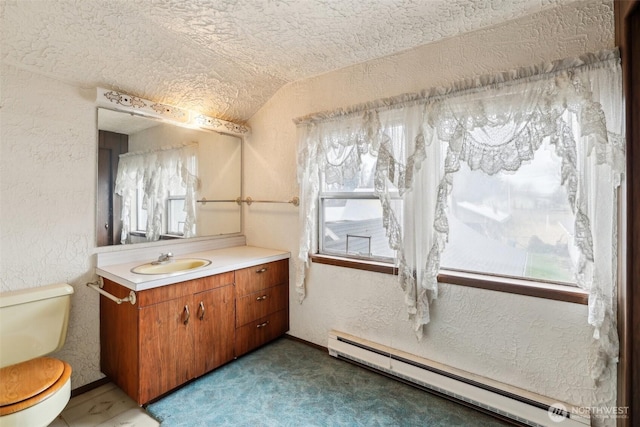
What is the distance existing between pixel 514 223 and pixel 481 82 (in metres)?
0.84

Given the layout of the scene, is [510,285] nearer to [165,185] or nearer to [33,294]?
[165,185]

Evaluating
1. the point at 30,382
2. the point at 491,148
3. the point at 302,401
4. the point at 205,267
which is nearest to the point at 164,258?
the point at 205,267

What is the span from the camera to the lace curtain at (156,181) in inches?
84.4

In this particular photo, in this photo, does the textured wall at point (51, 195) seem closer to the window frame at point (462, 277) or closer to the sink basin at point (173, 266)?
the sink basin at point (173, 266)

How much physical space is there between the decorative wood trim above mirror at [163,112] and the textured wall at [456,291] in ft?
1.28

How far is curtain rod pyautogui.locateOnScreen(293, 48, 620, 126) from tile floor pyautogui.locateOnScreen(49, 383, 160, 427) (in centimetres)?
231

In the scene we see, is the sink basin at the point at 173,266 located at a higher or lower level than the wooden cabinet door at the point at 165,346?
higher

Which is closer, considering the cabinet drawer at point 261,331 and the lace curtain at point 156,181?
the lace curtain at point 156,181

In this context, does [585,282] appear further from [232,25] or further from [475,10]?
[232,25]

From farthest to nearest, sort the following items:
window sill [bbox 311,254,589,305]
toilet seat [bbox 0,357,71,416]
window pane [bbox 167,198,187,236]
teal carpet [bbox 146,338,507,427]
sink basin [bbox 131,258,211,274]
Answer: window pane [bbox 167,198,187,236] < sink basin [bbox 131,258,211,274] < teal carpet [bbox 146,338,507,427] < window sill [bbox 311,254,589,305] < toilet seat [bbox 0,357,71,416]

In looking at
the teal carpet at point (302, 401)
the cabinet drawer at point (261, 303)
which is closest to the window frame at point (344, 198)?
the cabinet drawer at point (261, 303)

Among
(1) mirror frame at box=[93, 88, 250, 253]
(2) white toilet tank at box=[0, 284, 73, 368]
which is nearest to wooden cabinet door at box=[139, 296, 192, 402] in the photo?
→ (2) white toilet tank at box=[0, 284, 73, 368]

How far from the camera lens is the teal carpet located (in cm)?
167

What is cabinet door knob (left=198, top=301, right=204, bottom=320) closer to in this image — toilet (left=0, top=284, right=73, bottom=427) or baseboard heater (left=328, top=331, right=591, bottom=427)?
toilet (left=0, top=284, right=73, bottom=427)
